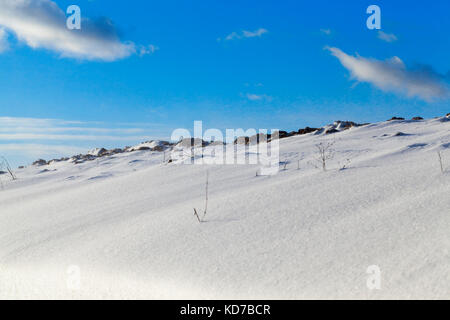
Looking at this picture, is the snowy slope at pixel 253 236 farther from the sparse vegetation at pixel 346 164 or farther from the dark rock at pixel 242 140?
the dark rock at pixel 242 140

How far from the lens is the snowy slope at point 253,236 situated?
73.2 inches

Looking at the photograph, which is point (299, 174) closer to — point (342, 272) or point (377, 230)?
point (377, 230)

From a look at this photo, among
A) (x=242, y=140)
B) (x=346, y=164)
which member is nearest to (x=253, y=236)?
(x=346, y=164)

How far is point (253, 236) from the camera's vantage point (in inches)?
94.6

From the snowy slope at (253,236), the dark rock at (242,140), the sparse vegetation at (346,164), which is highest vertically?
the dark rock at (242,140)

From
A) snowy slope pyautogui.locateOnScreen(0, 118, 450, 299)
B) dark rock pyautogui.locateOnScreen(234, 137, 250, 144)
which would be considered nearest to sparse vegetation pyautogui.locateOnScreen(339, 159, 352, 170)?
snowy slope pyautogui.locateOnScreen(0, 118, 450, 299)

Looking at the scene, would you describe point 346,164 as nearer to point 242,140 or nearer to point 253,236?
point 253,236

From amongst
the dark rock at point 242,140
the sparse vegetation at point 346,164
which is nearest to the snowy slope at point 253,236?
the sparse vegetation at point 346,164

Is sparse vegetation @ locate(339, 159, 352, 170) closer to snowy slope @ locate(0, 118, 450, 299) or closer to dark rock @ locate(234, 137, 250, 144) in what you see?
snowy slope @ locate(0, 118, 450, 299)

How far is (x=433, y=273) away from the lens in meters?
1.70
